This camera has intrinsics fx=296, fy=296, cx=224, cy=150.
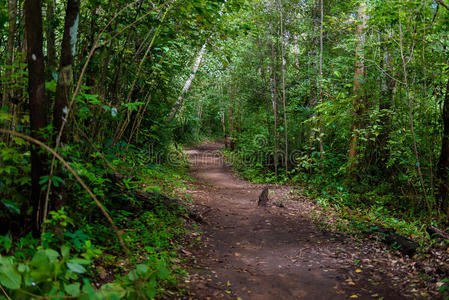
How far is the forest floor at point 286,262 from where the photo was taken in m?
3.73

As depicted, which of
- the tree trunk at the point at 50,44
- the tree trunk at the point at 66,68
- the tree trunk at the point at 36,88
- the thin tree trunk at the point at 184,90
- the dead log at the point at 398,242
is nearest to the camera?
the tree trunk at the point at 36,88

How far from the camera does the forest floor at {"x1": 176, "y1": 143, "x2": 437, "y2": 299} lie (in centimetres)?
373

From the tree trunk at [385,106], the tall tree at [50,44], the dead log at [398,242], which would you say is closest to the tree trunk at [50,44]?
the tall tree at [50,44]

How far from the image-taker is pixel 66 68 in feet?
8.64

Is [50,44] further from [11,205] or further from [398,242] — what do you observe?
[398,242]

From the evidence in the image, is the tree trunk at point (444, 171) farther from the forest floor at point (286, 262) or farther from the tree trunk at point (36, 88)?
the tree trunk at point (36, 88)

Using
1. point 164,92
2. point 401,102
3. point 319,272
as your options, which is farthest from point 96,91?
point 401,102

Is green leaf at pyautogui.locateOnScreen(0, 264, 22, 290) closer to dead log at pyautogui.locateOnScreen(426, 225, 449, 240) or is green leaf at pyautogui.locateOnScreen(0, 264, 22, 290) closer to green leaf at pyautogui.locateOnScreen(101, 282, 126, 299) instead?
green leaf at pyautogui.locateOnScreen(101, 282, 126, 299)

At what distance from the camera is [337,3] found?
11922 mm

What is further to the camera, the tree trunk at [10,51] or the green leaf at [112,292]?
the tree trunk at [10,51]

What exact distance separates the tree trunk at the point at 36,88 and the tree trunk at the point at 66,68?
4.4 inches

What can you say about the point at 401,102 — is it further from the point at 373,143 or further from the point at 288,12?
the point at 288,12

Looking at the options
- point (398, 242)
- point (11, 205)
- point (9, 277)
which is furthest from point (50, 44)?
point (398, 242)

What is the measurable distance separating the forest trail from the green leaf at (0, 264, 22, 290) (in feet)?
7.10
